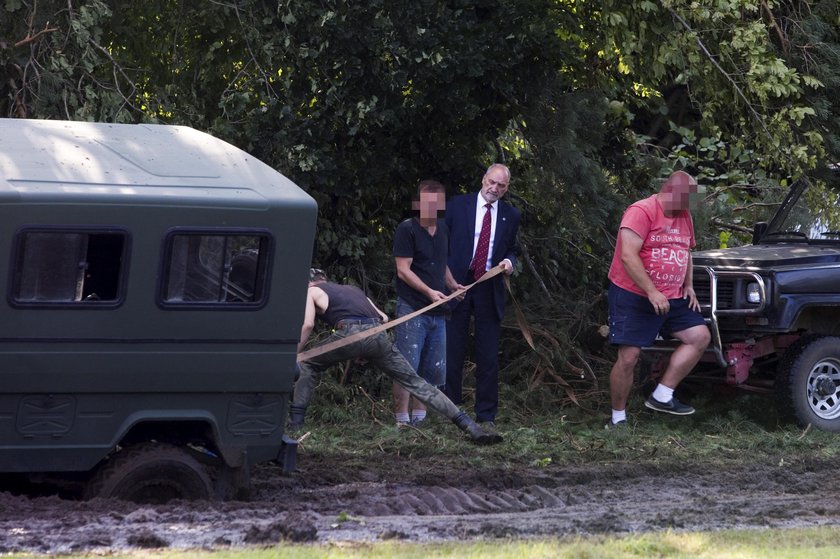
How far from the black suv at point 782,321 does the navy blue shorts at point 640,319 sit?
0.95 ft

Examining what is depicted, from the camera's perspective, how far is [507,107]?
1215cm

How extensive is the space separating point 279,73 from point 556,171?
270cm

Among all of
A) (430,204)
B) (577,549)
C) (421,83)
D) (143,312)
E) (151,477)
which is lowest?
(151,477)

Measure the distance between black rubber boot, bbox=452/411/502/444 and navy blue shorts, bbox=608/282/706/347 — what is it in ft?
4.76

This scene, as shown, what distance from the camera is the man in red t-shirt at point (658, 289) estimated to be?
33.8 feet

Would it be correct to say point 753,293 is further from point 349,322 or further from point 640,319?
point 349,322

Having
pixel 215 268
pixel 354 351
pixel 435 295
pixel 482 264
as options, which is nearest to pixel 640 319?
pixel 482 264

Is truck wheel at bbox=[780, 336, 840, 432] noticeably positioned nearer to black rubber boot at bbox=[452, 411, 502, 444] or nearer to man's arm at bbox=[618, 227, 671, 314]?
man's arm at bbox=[618, 227, 671, 314]

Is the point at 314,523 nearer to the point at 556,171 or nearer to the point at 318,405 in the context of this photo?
the point at 318,405

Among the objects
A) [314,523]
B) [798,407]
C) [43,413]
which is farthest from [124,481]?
[798,407]

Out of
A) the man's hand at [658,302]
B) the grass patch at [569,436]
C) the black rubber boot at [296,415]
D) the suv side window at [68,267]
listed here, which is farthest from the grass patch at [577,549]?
the man's hand at [658,302]

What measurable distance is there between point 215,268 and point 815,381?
5869mm

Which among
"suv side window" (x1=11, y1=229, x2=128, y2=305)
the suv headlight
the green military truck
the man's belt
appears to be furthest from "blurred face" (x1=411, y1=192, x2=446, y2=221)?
"suv side window" (x1=11, y1=229, x2=128, y2=305)

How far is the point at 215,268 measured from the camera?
277 inches
